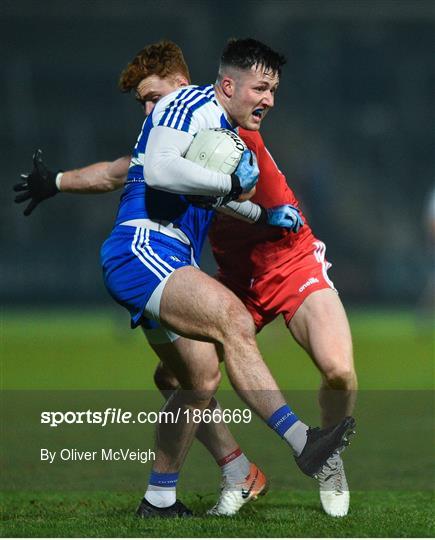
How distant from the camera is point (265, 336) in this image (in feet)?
68.1

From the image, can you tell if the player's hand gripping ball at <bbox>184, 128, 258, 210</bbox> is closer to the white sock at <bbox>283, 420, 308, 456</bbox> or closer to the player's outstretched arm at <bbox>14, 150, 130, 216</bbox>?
the player's outstretched arm at <bbox>14, 150, 130, 216</bbox>

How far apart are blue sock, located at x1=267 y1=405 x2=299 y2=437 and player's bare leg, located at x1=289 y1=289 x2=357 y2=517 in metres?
0.73

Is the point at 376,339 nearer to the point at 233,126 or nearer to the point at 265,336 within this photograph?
the point at 265,336

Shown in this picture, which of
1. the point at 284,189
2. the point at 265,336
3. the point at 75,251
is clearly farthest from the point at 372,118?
the point at 284,189

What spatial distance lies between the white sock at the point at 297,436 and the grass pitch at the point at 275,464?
1.33 ft

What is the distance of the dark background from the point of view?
28828 millimetres

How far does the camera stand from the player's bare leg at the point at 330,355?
652 centimetres

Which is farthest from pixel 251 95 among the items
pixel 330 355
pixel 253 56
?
pixel 330 355

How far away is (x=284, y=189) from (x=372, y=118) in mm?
24811

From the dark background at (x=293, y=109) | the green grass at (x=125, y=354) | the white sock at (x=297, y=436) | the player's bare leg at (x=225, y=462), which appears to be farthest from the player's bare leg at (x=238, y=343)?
the dark background at (x=293, y=109)

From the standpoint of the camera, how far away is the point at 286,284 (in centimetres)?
712

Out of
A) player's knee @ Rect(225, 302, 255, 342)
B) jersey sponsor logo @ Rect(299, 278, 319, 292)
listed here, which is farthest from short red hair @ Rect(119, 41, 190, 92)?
player's knee @ Rect(225, 302, 255, 342)

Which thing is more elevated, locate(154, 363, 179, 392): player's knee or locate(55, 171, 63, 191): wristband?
locate(55, 171, 63, 191): wristband

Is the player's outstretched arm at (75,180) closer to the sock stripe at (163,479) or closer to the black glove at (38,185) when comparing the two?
the black glove at (38,185)
